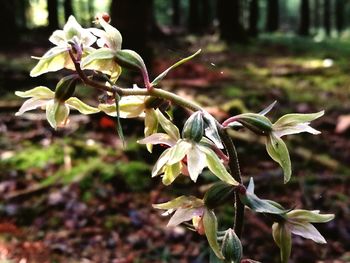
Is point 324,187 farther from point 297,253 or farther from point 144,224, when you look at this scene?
point 144,224

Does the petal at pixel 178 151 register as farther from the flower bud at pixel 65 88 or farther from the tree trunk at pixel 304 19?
the tree trunk at pixel 304 19

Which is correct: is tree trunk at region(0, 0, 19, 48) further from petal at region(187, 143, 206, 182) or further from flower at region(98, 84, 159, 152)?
petal at region(187, 143, 206, 182)

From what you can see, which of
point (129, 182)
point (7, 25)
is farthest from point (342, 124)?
point (7, 25)

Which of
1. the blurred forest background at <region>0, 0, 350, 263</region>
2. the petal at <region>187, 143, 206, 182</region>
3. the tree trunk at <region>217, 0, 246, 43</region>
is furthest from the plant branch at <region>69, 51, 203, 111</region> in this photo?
the tree trunk at <region>217, 0, 246, 43</region>

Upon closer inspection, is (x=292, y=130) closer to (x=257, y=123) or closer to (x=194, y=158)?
(x=257, y=123)

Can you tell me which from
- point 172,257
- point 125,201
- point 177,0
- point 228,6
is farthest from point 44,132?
point 177,0

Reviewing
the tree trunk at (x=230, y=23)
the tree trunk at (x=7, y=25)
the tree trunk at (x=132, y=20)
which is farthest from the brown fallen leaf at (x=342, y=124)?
the tree trunk at (x=7, y=25)
